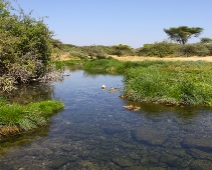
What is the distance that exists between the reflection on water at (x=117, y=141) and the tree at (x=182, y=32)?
69273mm

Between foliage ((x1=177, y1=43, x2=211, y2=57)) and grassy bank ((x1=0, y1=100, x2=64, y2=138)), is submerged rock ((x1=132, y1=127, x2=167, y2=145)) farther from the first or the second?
foliage ((x1=177, y1=43, x2=211, y2=57))

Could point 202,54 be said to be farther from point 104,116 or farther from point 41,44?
point 104,116

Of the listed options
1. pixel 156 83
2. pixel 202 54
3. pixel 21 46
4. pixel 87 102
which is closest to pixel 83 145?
pixel 87 102

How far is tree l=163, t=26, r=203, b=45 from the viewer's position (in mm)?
80075

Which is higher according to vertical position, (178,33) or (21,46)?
(178,33)

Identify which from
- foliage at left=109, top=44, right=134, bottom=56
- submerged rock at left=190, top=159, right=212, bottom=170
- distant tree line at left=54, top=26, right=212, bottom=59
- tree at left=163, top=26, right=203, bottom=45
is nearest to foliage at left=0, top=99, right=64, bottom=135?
submerged rock at left=190, top=159, right=212, bottom=170

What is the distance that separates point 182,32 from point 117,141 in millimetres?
75910

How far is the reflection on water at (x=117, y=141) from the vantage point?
8.82m

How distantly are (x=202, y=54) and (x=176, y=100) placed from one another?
4916 centimetres

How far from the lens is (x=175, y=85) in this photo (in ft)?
60.4

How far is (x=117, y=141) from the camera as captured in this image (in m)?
10.9

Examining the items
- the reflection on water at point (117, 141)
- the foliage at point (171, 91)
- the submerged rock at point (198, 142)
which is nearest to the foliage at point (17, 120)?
the reflection on water at point (117, 141)

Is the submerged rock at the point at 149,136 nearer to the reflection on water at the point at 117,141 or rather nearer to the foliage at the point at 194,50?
the reflection on water at the point at 117,141

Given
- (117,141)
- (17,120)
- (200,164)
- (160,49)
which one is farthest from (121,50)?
(200,164)
